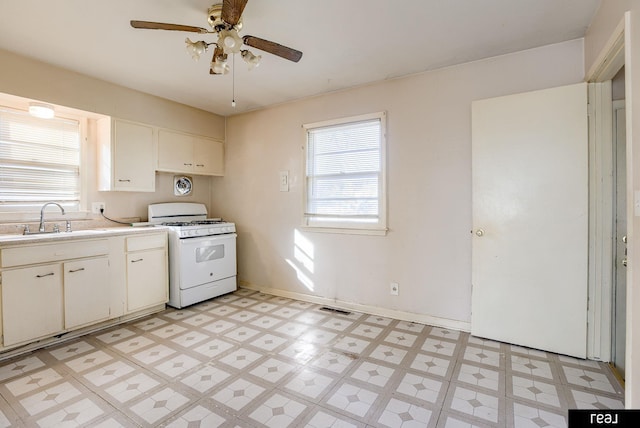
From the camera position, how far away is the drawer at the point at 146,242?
10.7 feet

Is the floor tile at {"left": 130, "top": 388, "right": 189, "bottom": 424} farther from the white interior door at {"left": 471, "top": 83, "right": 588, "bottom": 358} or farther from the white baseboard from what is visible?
the white interior door at {"left": 471, "top": 83, "right": 588, "bottom": 358}

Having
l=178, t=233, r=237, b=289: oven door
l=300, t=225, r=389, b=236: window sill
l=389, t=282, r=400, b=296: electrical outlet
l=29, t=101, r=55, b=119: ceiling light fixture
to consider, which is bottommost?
l=389, t=282, r=400, b=296: electrical outlet

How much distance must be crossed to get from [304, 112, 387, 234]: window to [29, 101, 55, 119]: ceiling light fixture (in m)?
2.57

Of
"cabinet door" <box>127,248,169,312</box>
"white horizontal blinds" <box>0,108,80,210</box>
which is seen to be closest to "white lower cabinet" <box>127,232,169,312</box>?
"cabinet door" <box>127,248,169,312</box>

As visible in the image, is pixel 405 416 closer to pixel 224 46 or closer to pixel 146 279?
pixel 224 46

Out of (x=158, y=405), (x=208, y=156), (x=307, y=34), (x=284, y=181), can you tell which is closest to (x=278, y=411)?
(x=158, y=405)

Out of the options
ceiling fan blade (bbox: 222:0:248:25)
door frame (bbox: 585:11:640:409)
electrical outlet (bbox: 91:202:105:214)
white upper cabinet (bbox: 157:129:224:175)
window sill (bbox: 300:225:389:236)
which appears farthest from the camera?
white upper cabinet (bbox: 157:129:224:175)

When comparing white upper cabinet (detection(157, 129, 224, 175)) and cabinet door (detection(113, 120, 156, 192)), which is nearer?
cabinet door (detection(113, 120, 156, 192))

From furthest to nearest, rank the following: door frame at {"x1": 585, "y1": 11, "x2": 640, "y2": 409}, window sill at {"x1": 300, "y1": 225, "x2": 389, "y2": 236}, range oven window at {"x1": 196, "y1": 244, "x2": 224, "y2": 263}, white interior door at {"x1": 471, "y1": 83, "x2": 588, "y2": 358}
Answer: range oven window at {"x1": 196, "y1": 244, "x2": 224, "y2": 263} → window sill at {"x1": 300, "y1": 225, "x2": 389, "y2": 236} → white interior door at {"x1": 471, "y1": 83, "x2": 588, "y2": 358} → door frame at {"x1": 585, "y1": 11, "x2": 640, "y2": 409}

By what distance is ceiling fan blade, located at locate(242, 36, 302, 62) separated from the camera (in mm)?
1990

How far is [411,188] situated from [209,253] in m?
2.52

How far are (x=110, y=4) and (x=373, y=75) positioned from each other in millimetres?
2218

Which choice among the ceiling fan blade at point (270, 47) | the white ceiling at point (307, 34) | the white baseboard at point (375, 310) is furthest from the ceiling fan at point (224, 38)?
the white baseboard at point (375, 310)

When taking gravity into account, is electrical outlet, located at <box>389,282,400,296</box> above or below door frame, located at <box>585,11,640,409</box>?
below
